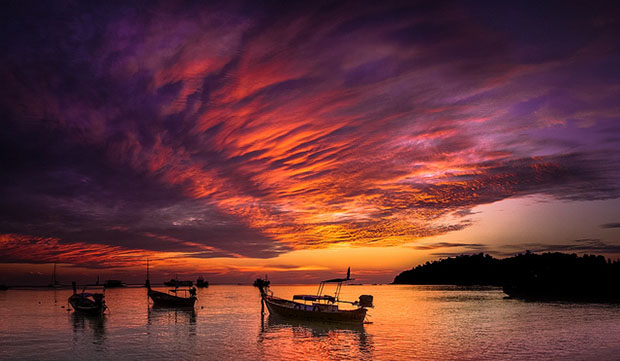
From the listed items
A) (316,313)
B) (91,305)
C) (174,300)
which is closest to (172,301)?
(174,300)

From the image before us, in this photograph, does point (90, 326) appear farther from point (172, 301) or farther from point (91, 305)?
point (172, 301)

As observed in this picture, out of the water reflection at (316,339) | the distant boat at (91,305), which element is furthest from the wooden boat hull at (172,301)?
the water reflection at (316,339)

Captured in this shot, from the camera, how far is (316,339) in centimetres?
4534

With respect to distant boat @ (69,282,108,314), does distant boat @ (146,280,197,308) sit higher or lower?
lower

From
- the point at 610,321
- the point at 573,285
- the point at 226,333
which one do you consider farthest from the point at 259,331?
the point at 573,285

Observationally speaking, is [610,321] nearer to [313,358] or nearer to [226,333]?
[313,358]

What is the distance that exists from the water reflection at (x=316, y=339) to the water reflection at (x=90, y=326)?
18542 mm

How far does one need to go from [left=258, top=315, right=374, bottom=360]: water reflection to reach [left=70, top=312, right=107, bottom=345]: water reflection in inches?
730

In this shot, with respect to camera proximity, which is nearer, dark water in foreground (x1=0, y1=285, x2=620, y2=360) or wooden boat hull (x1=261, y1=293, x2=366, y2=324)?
dark water in foreground (x1=0, y1=285, x2=620, y2=360)

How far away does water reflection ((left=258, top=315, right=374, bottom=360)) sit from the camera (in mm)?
37344

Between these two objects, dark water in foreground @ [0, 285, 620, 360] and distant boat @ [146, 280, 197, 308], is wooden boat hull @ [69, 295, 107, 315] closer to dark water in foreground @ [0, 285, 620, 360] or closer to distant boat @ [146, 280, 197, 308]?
dark water in foreground @ [0, 285, 620, 360]

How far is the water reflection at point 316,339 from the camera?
3734cm

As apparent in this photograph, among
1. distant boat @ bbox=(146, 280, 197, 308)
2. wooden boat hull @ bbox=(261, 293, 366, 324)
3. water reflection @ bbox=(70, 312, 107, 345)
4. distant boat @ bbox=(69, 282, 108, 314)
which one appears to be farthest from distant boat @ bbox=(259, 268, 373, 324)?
distant boat @ bbox=(69, 282, 108, 314)

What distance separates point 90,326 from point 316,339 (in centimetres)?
3488
